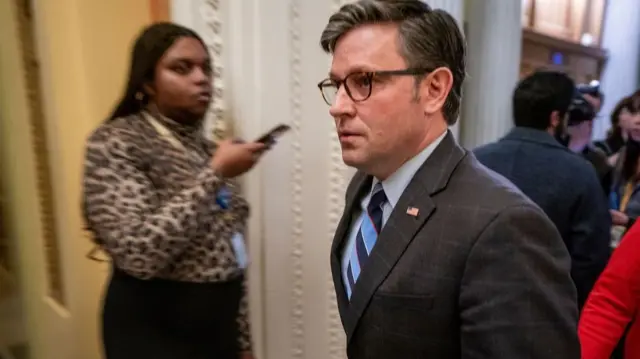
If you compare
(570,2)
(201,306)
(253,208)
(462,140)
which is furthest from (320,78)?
(570,2)

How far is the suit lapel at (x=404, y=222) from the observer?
0.81 meters

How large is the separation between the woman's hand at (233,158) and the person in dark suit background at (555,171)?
0.88 meters

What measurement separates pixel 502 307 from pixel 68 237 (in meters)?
1.70

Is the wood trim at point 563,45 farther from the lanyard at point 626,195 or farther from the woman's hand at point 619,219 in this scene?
the woman's hand at point 619,219

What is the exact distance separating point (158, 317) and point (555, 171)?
1210mm

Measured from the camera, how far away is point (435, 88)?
2.76 ft

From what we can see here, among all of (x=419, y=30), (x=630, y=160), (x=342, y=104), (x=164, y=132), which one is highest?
(x=419, y=30)

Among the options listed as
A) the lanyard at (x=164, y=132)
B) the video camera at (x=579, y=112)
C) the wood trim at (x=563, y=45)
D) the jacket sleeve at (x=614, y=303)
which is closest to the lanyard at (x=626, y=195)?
the video camera at (x=579, y=112)

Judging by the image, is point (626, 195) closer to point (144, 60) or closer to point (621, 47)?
point (144, 60)

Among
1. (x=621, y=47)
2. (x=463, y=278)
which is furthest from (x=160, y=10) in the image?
(x=621, y=47)

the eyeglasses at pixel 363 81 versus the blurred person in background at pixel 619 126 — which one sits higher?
the eyeglasses at pixel 363 81

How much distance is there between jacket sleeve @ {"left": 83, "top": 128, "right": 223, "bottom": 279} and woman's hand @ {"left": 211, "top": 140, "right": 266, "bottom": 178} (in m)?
0.03

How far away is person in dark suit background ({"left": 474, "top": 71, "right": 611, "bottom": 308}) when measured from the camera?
1.71 metres

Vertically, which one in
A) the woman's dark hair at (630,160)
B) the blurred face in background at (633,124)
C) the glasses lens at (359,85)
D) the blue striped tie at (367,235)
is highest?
the glasses lens at (359,85)
